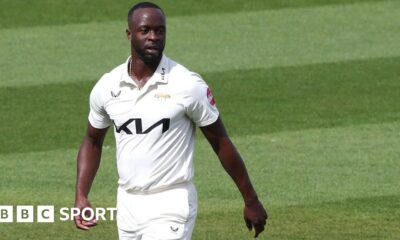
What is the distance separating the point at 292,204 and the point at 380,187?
109 cm

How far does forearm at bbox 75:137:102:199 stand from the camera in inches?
307

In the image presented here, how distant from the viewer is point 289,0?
71.8ft

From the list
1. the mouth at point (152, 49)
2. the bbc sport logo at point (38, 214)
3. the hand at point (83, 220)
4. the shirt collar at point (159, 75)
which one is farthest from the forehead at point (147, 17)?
the bbc sport logo at point (38, 214)

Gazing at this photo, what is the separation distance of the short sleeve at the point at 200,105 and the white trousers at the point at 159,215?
39 cm

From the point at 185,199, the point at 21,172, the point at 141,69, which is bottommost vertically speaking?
the point at 21,172

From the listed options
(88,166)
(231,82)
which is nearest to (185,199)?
(88,166)

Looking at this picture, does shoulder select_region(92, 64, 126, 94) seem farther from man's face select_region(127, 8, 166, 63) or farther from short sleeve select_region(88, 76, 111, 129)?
man's face select_region(127, 8, 166, 63)

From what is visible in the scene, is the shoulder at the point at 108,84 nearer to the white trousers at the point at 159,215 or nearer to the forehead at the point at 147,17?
the forehead at the point at 147,17

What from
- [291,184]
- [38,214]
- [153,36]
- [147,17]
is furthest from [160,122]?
[291,184]

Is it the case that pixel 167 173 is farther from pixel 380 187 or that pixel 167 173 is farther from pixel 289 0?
pixel 289 0

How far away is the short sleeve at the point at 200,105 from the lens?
290 inches

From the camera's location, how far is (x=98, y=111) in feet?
25.4

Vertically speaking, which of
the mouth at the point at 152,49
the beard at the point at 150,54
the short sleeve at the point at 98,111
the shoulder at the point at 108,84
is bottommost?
the short sleeve at the point at 98,111

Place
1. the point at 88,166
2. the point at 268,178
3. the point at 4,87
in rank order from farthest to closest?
the point at 4,87, the point at 268,178, the point at 88,166
